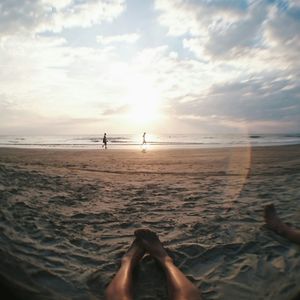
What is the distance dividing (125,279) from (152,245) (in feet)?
2.61

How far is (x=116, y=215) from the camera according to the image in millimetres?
5160

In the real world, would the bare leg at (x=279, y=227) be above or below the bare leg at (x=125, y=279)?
above

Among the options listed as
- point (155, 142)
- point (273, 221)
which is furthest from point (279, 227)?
point (155, 142)

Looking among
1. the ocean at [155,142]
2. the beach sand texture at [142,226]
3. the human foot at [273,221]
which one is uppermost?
the ocean at [155,142]

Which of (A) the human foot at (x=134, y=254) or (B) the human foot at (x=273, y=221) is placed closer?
(A) the human foot at (x=134, y=254)

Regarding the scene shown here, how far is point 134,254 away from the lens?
3352 millimetres

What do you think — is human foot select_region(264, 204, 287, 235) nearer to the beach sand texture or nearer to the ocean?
the beach sand texture

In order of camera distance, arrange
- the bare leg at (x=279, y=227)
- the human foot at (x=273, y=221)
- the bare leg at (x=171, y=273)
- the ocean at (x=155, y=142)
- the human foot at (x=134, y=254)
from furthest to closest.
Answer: the ocean at (x=155, y=142)
the human foot at (x=273, y=221)
the bare leg at (x=279, y=227)
the human foot at (x=134, y=254)
the bare leg at (x=171, y=273)

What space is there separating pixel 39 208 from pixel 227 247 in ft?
11.1

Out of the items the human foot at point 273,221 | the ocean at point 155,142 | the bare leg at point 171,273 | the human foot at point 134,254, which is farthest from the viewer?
the ocean at point 155,142

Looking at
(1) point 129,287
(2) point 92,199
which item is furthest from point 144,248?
(2) point 92,199

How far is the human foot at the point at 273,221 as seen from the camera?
415 centimetres

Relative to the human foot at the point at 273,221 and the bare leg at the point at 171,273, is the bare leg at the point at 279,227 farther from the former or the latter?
the bare leg at the point at 171,273

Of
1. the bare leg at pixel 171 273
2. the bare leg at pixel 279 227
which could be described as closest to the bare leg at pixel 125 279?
the bare leg at pixel 171 273
